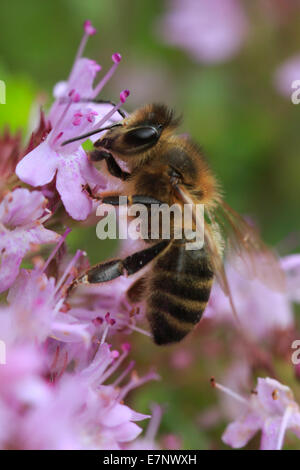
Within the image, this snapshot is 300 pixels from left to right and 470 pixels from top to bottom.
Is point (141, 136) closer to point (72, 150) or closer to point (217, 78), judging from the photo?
point (72, 150)

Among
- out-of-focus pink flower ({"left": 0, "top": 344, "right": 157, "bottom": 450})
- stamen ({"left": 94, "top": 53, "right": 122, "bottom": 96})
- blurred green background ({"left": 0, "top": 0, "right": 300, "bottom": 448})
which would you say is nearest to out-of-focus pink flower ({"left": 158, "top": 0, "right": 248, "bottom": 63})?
blurred green background ({"left": 0, "top": 0, "right": 300, "bottom": 448})

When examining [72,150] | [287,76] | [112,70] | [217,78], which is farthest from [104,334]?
[217,78]

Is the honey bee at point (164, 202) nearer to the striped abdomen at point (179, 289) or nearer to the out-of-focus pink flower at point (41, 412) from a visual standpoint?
the striped abdomen at point (179, 289)

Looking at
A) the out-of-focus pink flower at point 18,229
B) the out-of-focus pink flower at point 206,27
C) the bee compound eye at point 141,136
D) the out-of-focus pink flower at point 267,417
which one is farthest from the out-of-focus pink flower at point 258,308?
the out-of-focus pink flower at point 206,27

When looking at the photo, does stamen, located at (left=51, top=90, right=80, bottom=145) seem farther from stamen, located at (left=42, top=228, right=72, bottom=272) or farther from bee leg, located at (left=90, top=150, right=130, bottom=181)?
stamen, located at (left=42, top=228, right=72, bottom=272)

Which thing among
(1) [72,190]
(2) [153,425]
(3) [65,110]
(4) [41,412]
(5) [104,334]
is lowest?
(2) [153,425]

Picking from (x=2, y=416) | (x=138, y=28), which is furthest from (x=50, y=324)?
(x=138, y=28)
